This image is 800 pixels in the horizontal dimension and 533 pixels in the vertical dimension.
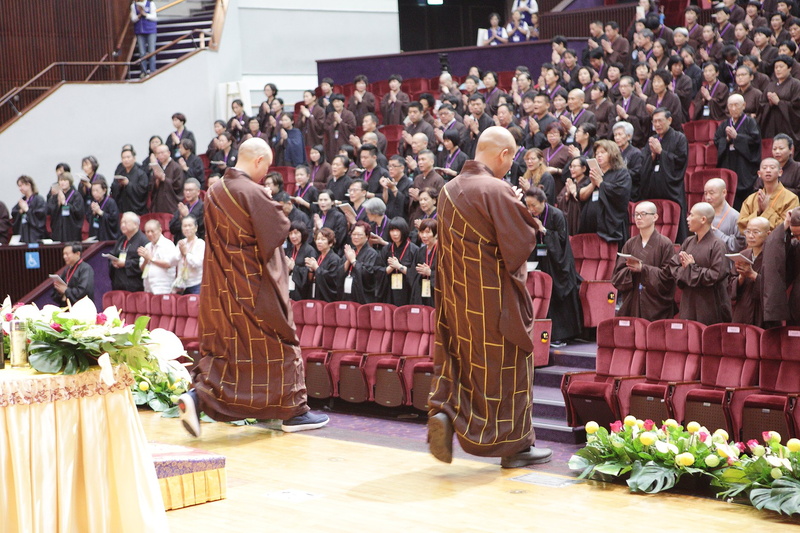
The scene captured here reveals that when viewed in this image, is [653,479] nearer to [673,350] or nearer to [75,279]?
[673,350]

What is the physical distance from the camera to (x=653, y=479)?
15.8ft

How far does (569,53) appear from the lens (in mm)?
12469

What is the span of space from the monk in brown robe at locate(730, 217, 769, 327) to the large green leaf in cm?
170

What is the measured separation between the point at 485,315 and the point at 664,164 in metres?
4.72

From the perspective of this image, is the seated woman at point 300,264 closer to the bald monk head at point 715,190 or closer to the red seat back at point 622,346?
the red seat back at point 622,346

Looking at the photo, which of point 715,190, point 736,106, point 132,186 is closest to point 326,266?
point 715,190

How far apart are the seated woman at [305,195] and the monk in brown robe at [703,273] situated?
4436 mm

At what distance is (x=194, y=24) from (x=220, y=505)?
13.2 m

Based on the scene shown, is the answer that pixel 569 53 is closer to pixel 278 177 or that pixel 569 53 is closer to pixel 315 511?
pixel 278 177

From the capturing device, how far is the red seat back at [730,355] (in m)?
5.76

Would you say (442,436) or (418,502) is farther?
(442,436)

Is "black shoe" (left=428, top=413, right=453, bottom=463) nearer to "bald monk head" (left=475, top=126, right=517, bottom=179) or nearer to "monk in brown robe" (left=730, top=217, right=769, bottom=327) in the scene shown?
"bald monk head" (left=475, top=126, right=517, bottom=179)

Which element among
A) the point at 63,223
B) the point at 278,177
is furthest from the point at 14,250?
the point at 278,177

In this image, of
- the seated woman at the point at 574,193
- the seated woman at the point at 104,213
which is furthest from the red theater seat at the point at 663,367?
the seated woman at the point at 104,213
